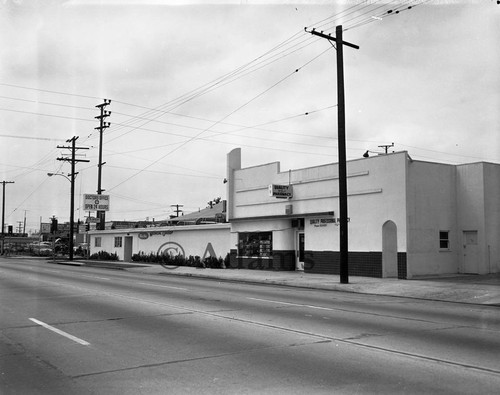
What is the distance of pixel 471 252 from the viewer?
79.0 ft

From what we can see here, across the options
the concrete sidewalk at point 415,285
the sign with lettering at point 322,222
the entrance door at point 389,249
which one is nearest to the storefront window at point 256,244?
the sign with lettering at point 322,222

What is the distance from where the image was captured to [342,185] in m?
20.9

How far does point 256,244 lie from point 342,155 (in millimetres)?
11386

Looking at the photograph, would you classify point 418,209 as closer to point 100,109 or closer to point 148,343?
point 148,343

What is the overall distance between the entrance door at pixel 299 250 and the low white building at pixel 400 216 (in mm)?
55

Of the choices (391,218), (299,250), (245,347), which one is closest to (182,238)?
(299,250)

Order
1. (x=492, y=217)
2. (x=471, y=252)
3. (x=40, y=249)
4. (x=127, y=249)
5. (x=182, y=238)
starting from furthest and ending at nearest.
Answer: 1. (x=40, y=249)
2. (x=127, y=249)
3. (x=182, y=238)
4. (x=471, y=252)
5. (x=492, y=217)

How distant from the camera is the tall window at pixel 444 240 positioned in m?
23.9

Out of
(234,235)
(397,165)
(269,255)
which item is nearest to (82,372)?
(397,165)

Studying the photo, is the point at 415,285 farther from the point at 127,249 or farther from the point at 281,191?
the point at 127,249

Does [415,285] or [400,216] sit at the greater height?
[400,216]

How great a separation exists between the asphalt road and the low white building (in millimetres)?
8164

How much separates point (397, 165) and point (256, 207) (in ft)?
34.0

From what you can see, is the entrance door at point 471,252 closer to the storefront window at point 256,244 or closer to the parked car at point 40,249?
the storefront window at point 256,244
